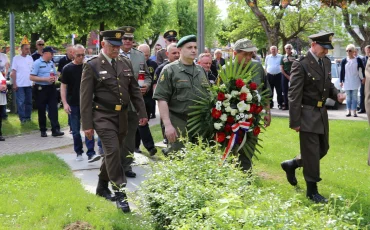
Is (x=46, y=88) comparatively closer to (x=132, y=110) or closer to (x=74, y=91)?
(x=74, y=91)

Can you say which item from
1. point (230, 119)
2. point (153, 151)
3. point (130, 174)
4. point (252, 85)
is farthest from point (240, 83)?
point (153, 151)

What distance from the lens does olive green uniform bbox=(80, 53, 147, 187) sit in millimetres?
7418

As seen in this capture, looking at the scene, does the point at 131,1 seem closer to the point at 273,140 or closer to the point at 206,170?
the point at 273,140

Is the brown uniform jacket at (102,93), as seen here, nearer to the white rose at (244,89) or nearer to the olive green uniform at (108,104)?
the olive green uniform at (108,104)

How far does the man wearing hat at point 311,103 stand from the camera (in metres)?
8.23

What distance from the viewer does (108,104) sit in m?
7.60

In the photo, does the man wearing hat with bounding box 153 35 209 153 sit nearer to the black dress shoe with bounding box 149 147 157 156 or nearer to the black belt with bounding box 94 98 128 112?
the black belt with bounding box 94 98 128 112

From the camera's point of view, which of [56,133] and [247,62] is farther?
[56,133]

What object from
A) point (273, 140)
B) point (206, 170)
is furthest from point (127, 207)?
point (273, 140)

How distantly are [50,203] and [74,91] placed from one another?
158 inches

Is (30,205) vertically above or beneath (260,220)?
beneath

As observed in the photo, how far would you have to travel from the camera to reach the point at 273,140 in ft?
44.7

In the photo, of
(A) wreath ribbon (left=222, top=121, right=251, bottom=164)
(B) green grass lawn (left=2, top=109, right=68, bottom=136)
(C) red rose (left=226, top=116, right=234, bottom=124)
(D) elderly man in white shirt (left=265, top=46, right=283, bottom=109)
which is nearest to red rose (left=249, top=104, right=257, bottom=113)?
(A) wreath ribbon (left=222, top=121, right=251, bottom=164)

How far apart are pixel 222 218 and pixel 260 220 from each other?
9.6 inches
